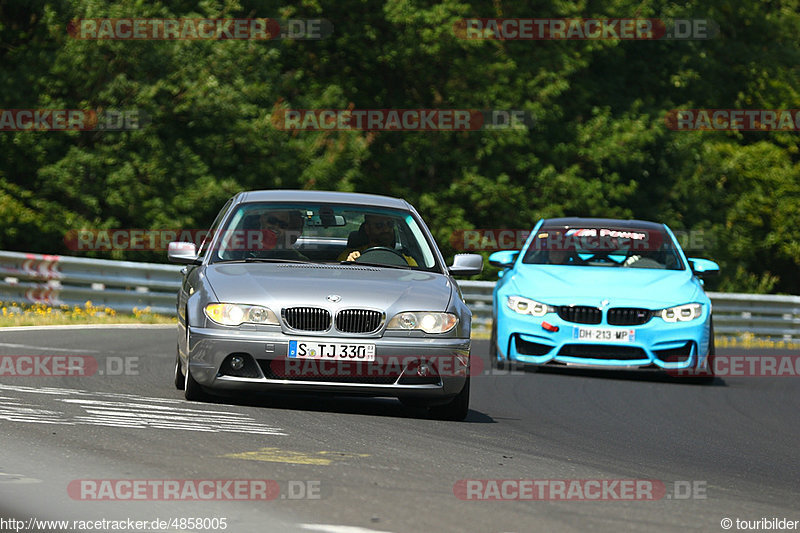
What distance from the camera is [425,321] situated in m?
10.0

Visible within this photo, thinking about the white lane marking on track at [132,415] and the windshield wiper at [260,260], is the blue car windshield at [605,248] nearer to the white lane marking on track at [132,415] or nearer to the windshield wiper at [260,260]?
the windshield wiper at [260,260]

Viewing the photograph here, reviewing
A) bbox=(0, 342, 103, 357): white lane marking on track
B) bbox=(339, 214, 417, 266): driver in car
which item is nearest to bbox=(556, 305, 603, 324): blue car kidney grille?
bbox=(339, 214, 417, 266): driver in car

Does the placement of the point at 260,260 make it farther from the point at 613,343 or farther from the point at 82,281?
the point at 82,281

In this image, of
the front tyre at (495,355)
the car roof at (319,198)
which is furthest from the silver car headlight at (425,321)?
the front tyre at (495,355)

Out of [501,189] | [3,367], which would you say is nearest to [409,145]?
[501,189]

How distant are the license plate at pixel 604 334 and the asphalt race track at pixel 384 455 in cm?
150

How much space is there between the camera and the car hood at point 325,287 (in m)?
9.94

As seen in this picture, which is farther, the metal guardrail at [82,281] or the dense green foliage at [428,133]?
the dense green foliage at [428,133]

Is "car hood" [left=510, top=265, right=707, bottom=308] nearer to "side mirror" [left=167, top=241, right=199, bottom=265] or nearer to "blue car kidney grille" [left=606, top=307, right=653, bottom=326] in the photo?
"blue car kidney grille" [left=606, top=307, right=653, bottom=326]

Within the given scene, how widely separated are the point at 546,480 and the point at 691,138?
35.5 metres

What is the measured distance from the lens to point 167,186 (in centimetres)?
3138

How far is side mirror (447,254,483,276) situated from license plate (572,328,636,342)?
12.3 feet

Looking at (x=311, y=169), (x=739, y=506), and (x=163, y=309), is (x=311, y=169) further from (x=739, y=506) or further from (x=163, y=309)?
(x=739, y=506)

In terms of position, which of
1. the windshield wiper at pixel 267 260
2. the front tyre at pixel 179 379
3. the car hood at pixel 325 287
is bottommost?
the front tyre at pixel 179 379
